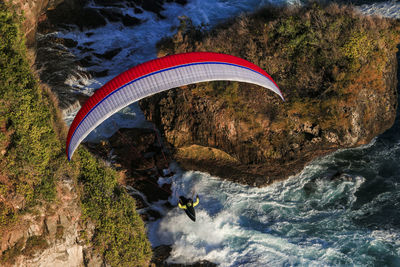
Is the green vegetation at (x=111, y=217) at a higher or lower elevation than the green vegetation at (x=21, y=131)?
lower

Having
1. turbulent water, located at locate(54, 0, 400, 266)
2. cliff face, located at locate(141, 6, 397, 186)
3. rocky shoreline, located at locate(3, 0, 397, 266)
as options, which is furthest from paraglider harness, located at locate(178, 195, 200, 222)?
cliff face, located at locate(141, 6, 397, 186)

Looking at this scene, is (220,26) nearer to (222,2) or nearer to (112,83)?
(222,2)

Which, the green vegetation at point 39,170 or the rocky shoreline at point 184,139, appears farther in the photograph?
the rocky shoreline at point 184,139

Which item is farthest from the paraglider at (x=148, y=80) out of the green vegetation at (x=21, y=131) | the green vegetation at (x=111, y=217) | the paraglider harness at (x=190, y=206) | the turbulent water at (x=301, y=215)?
the turbulent water at (x=301, y=215)

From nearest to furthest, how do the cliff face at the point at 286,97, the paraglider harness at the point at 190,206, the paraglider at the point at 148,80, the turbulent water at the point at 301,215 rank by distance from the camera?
the paraglider at the point at 148,80, the paraglider harness at the point at 190,206, the turbulent water at the point at 301,215, the cliff face at the point at 286,97

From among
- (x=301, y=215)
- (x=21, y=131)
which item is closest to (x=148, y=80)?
(x=21, y=131)

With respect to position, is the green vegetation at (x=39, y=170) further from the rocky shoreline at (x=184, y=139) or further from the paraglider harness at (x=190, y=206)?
the paraglider harness at (x=190, y=206)

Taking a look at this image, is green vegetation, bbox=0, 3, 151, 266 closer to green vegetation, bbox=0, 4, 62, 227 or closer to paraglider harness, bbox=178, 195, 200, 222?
green vegetation, bbox=0, 4, 62, 227
